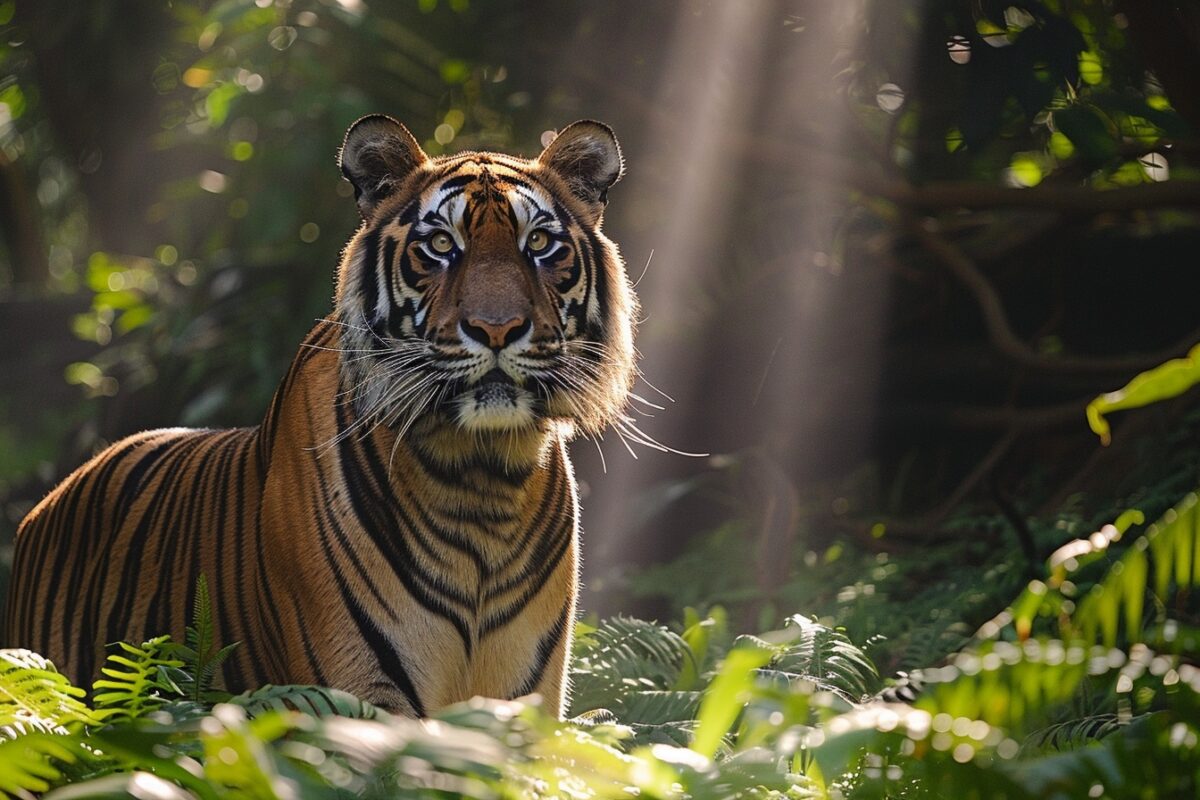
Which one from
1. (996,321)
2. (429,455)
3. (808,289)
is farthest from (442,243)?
(808,289)

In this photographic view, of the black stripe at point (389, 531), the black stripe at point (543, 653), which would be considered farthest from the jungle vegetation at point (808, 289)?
the black stripe at point (389, 531)

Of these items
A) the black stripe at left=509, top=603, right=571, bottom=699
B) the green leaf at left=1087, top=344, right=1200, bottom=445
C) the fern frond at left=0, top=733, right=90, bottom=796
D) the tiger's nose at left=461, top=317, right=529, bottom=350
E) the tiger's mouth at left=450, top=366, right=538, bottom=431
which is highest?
the green leaf at left=1087, top=344, right=1200, bottom=445

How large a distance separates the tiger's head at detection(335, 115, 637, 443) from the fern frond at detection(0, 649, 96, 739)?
92 cm

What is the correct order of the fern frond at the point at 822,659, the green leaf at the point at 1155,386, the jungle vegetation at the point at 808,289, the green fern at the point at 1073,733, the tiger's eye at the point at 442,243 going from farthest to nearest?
1. the jungle vegetation at the point at 808,289
2. the tiger's eye at the point at 442,243
3. the fern frond at the point at 822,659
4. the green fern at the point at 1073,733
5. the green leaf at the point at 1155,386

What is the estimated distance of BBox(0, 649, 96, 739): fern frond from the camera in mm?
2035

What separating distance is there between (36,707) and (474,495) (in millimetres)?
1093

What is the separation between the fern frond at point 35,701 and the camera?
2.04m

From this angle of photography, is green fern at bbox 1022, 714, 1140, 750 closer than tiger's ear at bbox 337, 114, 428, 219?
Yes

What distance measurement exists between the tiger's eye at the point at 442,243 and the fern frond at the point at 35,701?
1240mm

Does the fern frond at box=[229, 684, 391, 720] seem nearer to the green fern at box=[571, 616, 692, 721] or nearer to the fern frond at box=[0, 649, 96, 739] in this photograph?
the fern frond at box=[0, 649, 96, 739]

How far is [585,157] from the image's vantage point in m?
3.31

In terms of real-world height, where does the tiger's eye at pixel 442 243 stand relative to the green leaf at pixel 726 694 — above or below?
above

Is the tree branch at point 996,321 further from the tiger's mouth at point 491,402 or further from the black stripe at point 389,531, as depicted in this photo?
the black stripe at point 389,531

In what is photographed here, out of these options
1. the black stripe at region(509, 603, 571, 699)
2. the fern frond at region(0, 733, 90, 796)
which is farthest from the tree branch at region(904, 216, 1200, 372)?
the fern frond at region(0, 733, 90, 796)
